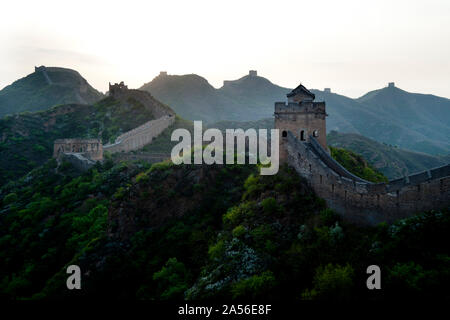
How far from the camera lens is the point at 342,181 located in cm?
1541

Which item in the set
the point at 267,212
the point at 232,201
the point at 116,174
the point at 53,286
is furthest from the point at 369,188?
the point at 116,174

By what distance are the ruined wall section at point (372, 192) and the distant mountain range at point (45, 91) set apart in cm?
7624

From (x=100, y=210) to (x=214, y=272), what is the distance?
15931mm

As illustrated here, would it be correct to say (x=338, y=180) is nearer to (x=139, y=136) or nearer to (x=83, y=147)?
(x=83, y=147)

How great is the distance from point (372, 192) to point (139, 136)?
3682 centimetres

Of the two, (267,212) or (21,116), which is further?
(21,116)

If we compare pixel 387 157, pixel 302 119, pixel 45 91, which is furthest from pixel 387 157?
pixel 45 91

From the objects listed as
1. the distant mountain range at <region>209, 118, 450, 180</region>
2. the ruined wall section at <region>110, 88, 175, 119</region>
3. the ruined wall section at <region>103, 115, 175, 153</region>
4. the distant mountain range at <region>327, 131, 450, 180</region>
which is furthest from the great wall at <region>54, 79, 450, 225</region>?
the distant mountain range at <region>327, 131, 450, 180</region>

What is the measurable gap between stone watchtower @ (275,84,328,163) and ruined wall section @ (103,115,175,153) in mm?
27682

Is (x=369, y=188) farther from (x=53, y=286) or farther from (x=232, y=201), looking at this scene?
(x=53, y=286)

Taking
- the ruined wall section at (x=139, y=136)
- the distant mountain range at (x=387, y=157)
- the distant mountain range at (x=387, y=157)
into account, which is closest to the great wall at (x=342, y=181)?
the ruined wall section at (x=139, y=136)

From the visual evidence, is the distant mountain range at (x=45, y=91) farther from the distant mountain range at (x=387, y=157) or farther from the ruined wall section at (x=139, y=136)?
the ruined wall section at (x=139, y=136)

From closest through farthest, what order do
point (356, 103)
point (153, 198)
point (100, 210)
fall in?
point (153, 198) < point (100, 210) < point (356, 103)
